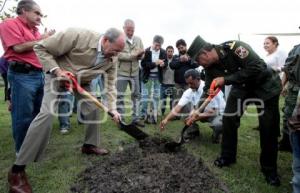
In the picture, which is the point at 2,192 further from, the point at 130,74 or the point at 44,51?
the point at 130,74

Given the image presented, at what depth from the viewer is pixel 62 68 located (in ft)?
15.5

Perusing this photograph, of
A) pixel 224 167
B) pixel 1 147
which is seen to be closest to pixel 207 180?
pixel 224 167

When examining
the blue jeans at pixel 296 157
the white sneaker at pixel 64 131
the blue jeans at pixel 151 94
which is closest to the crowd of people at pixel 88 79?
the blue jeans at pixel 296 157

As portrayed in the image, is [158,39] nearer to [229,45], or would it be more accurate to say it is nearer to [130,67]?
[130,67]

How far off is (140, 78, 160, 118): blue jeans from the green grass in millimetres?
803

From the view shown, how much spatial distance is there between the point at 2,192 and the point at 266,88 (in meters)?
Answer: 3.35

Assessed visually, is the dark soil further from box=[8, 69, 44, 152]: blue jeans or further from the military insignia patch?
the military insignia patch

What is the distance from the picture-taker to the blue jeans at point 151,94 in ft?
26.8

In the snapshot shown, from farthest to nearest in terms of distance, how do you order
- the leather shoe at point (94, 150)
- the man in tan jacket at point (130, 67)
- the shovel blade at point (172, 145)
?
the man in tan jacket at point (130, 67) → the shovel blade at point (172, 145) → the leather shoe at point (94, 150)

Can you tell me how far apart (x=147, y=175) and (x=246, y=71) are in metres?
1.75

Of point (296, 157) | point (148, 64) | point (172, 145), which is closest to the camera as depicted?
point (296, 157)

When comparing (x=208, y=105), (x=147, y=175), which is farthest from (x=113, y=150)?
(x=208, y=105)

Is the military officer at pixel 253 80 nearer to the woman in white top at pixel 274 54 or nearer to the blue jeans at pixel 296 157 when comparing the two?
the blue jeans at pixel 296 157

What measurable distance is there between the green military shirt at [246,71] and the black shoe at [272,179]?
0.95 m
